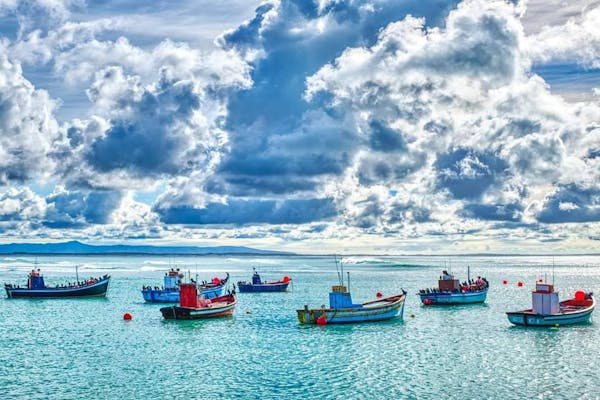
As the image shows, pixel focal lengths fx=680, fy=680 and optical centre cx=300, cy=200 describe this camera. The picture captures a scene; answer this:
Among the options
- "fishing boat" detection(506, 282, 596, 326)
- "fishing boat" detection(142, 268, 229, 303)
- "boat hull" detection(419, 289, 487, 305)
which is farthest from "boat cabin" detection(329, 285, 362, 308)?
"fishing boat" detection(142, 268, 229, 303)

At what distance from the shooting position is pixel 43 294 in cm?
9531

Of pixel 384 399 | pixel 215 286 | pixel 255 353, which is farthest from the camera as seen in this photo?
pixel 215 286

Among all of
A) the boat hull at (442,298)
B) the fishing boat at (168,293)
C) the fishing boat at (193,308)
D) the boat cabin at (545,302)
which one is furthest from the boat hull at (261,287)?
the boat cabin at (545,302)

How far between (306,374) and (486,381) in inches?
405

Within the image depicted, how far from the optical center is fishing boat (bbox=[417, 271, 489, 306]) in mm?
82250

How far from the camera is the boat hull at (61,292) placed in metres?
95.2

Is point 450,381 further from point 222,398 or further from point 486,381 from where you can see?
point 222,398

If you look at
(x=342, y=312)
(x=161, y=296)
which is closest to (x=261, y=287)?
(x=161, y=296)

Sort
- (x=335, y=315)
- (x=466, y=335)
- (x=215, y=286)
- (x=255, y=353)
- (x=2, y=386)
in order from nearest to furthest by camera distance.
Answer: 1. (x=2, y=386)
2. (x=255, y=353)
3. (x=466, y=335)
4. (x=335, y=315)
5. (x=215, y=286)

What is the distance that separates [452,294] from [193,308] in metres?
33.5

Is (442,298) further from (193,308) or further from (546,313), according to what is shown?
(193,308)

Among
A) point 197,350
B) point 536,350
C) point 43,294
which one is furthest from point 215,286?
point 536,350

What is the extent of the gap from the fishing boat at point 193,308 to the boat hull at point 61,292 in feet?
111

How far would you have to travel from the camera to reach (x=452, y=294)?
271 ft
